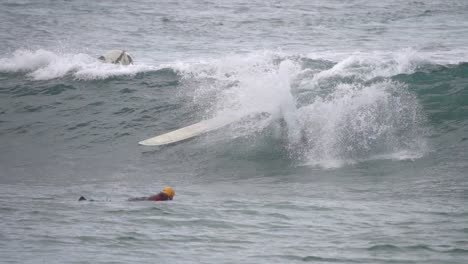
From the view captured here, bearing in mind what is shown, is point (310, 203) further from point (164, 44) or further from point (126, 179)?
point (164, 44)

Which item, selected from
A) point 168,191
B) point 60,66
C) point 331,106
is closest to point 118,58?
point 60,66

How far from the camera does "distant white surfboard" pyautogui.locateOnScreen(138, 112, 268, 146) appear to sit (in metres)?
13.8

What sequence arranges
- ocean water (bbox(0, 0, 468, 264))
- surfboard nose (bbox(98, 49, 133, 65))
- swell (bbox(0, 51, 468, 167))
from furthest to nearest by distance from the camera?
surfboard nose (bbox(98, 49, 133, 65)), swell (bbox(0, 51, 468, 167)), ocean water (bbox(0, 0, 468, 264))

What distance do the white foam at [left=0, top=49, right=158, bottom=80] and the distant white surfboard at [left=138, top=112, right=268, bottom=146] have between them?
405 centimetres

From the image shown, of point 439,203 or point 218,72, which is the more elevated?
point 218,72

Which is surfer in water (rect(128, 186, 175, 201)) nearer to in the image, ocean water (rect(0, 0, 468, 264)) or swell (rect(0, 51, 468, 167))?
ocean water (rect(0, 0, 468, 264))

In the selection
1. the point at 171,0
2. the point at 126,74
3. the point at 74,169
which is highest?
the point at 171,0

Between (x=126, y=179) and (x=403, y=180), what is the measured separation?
433cm

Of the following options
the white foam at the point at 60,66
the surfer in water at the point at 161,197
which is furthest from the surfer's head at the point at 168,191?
the white foam at the point at 60,66

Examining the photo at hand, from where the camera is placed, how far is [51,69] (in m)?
18.3

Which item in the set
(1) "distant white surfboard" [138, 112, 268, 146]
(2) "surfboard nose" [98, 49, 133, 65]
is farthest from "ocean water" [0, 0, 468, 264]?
(2) "surfboard nose" [98, 49, 133, 65]

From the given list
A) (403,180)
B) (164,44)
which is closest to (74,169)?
(403,180)

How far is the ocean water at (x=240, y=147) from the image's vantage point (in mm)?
8133

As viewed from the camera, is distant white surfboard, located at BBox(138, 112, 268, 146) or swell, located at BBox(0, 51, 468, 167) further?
distant white surfboard, located at BBox(138, 112, 268, 146)
